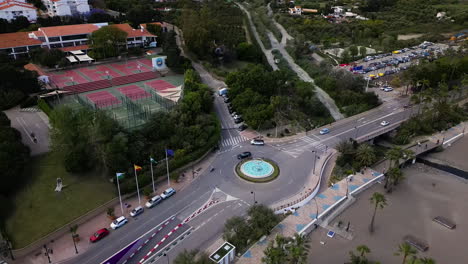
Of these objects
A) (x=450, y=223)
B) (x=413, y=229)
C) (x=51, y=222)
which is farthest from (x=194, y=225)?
(x=450, y=223)

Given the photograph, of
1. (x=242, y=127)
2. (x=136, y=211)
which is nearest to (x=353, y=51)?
(x=242, y=127)

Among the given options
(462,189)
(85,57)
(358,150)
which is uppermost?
(85,57)

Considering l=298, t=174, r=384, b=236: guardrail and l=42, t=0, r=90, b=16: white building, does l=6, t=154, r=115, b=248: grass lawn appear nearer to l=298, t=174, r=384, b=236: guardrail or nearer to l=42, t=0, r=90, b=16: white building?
l=298, t=174, r=384, b=236: guardrail

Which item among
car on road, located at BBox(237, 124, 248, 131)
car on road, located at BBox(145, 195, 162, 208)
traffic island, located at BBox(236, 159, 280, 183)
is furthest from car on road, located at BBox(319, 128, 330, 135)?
car on road, located at BBox(145, 195, 162, 208)

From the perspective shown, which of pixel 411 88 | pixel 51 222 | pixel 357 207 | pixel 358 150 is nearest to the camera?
pixel 51 222

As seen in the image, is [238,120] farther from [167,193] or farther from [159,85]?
[167,193]

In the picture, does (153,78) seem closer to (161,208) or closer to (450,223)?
(161,208)
